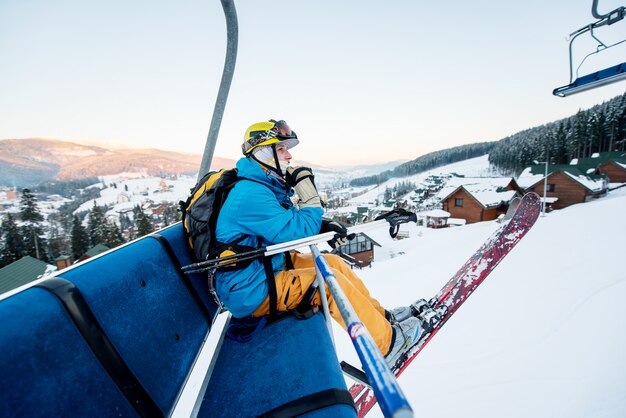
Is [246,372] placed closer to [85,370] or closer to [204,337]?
[204,337]

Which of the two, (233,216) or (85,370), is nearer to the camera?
(85,370)

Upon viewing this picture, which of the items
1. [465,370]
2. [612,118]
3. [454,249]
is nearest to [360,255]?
[454,249]

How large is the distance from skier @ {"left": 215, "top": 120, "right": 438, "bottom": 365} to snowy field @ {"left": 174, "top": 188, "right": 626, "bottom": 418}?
478 mm

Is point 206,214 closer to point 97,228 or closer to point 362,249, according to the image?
point 362,249

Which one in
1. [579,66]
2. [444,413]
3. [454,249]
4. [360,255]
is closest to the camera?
[444,413]

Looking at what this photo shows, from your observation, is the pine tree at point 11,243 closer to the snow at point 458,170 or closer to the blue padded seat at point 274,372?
the blue padded seat at point 274,372

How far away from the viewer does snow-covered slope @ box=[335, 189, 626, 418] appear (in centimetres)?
263

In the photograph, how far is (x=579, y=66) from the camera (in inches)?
123

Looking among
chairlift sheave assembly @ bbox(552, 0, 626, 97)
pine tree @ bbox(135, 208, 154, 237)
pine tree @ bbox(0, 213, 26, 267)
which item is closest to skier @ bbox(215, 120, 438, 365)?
chairlift sheave assembly @ bbox(552, 0, 626, 97)

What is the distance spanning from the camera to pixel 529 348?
11.4ft

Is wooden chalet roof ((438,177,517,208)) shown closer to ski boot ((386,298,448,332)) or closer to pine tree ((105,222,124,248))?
ski boot ((386,298,448,332))

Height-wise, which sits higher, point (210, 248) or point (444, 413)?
point (210, 248)

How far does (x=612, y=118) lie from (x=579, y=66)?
64.6 meters

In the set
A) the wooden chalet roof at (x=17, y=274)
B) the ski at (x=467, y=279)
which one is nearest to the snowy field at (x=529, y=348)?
the ski at (x=467, y=279)
